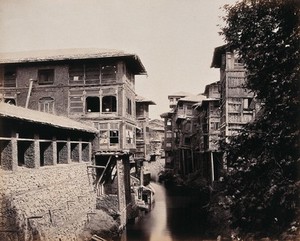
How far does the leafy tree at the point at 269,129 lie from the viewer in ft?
23.4

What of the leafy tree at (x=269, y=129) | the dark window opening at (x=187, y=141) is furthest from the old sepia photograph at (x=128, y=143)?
the dark window opening at (x=187, y=141)

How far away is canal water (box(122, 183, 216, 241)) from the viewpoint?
61.4ft

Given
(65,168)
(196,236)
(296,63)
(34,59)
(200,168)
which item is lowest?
(196,236)

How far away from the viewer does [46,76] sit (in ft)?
63.0

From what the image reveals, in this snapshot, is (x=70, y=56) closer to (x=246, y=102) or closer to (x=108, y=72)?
(x=108, y=72)

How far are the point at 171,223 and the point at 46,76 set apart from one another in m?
13.0

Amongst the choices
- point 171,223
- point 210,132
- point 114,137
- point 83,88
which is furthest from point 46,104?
point 210,132

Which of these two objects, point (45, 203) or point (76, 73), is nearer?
point (45, 203)

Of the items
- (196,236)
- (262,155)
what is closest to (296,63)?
(262,155)

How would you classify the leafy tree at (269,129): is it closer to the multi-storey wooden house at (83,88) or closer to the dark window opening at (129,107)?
the multi-storey wooden house at (83,88)

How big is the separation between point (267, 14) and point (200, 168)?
30338 mm

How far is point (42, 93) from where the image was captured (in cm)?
1908

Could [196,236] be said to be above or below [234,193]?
below

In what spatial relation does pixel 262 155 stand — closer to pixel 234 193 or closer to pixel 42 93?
pixel 234 193
